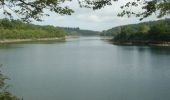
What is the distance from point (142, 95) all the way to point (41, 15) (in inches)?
663

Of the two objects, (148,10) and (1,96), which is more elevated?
(148,10)

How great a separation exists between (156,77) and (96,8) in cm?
2427

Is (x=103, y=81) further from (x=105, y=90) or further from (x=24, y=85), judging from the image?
(x=24, y=85)

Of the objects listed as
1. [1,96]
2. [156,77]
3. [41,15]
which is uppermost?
[41,15]

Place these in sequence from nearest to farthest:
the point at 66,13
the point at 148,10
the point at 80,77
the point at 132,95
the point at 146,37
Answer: the point at 66,13 → the point at 148,10 → the point at 132,95 → the point at 80,77 → the point at 146,37

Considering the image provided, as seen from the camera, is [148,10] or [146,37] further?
[146,37]

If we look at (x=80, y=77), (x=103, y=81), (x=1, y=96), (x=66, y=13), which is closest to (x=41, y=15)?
(x=66, y=13)

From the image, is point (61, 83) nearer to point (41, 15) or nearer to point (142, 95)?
point (142, 95)

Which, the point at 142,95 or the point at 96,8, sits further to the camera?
the point at 142,95

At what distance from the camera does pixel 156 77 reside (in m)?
27.5

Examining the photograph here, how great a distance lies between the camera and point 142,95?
65.6ft

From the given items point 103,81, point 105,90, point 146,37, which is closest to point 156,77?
point 103,81

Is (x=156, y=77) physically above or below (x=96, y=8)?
below

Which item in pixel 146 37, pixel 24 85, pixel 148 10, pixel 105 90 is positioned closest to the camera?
pixel 148 10
